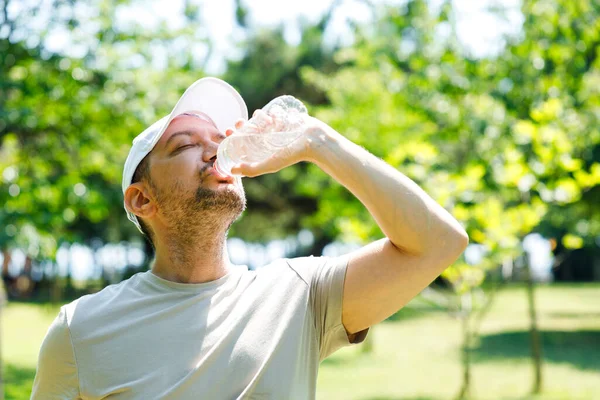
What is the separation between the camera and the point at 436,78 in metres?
8.92

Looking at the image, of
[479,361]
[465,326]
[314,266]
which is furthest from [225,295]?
[479,361]

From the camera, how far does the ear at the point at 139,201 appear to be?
225 centimetres

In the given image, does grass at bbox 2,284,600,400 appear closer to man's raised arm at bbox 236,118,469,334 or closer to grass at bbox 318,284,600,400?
grass at bbox 318,284,600,400

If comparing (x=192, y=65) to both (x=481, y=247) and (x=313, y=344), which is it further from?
(x=313, y=344)

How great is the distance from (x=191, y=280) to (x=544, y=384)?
8971 millimetres

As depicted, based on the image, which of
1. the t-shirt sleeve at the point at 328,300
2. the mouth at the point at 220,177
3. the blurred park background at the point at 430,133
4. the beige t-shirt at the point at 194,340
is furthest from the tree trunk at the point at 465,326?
the mouth at the point at 220,177

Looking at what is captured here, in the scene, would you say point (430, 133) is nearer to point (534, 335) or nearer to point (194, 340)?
point (534, 335)

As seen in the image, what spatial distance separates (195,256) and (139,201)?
278mm

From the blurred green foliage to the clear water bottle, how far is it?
5007 millimetres

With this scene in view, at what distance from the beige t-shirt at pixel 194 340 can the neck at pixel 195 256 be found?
5cm

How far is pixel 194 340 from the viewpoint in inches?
76.8

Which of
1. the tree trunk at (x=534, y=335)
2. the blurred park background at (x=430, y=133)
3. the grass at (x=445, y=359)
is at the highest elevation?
the blurred park background at (x=430, y=133)

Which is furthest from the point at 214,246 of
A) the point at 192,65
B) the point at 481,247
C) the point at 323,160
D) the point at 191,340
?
the point at 192,65

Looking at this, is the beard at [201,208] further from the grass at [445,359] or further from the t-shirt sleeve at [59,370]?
the grass at [445,359]
